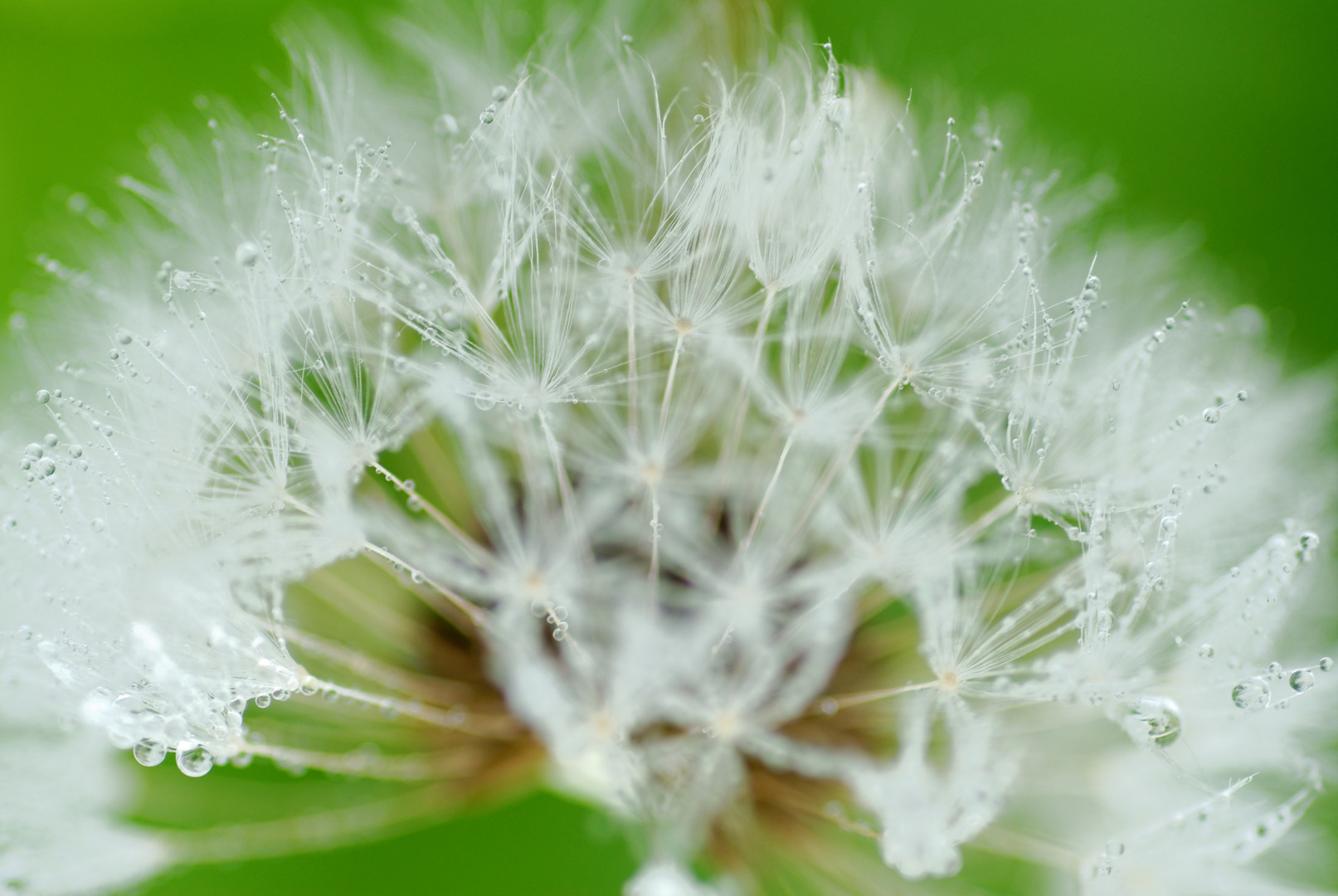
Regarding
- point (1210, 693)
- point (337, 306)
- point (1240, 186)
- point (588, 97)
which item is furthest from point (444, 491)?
point (1240, 186)

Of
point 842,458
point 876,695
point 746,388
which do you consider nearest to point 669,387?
point 746,388

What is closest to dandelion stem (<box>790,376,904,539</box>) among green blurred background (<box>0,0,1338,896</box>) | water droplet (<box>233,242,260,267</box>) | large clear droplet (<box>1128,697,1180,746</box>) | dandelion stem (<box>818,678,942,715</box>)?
dandelion stem (<box>818,678,942,715</box>)

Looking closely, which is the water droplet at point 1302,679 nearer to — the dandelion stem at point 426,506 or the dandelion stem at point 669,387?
the dandelion stem at point 669,387

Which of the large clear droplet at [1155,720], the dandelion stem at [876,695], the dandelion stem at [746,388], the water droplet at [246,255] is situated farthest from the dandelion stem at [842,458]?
the water droplet at [246,255]

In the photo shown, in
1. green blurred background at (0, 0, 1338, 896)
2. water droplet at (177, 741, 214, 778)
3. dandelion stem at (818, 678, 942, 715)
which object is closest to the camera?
→ water droplet at (177, 741, 214, 778)

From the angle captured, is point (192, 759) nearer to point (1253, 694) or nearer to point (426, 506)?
point (426, 506)

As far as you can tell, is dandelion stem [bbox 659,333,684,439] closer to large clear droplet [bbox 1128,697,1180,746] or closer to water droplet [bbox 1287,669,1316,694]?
large clear droplet [bbox 1128,697,1180,746]

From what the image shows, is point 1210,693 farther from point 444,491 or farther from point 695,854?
point 444,491
